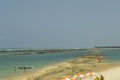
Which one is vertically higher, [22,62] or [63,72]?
[22,62]

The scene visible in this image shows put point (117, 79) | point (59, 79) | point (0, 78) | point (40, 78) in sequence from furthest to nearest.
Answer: point (0, 78) < point (40, 78) < point (59, 79) < point (117, 79)

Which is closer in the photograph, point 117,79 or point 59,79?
point 117,79

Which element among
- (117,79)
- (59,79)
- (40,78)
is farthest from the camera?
(40,78)

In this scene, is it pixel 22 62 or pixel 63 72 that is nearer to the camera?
pixel 63 72

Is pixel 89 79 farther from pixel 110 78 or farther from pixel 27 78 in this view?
pixel 27 78

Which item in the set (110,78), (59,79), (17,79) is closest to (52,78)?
(59,79)

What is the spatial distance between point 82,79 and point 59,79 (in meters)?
3.07

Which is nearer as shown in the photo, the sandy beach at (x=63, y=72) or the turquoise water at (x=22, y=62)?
the sandy beach at (x=63, y=72)

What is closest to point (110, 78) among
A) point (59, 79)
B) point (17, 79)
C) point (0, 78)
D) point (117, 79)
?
point (117, 79)

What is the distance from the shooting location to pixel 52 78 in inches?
1351

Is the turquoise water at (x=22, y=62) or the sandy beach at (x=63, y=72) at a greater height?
the turquoise water at (x=22, y=62)

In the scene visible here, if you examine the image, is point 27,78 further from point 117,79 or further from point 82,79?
point 117,79

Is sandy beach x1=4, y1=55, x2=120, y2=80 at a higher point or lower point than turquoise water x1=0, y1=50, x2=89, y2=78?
lower

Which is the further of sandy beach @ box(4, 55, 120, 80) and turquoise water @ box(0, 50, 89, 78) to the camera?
turquoise water @ box(0, 50, 89, 78)
